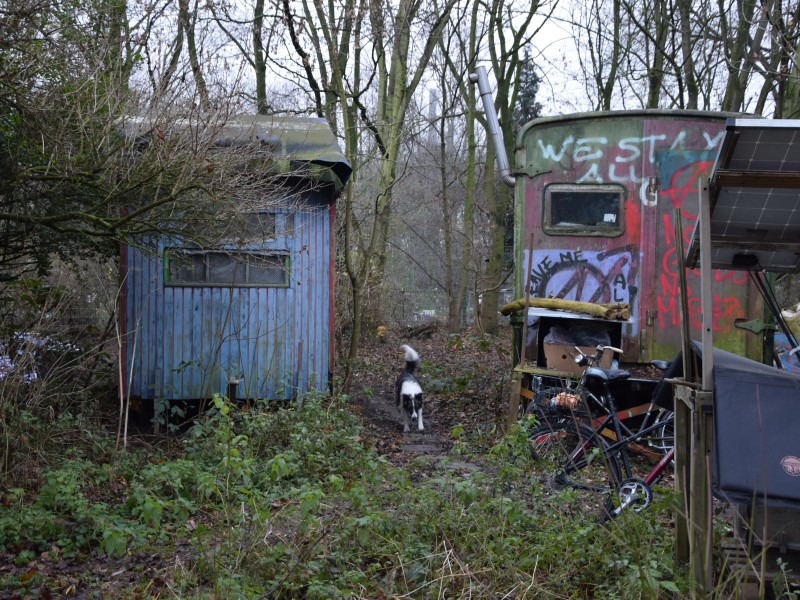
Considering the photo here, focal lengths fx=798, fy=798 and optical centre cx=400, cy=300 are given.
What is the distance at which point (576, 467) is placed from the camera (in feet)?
20.3

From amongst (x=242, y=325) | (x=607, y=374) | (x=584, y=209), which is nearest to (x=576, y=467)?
(x=607, y=374)

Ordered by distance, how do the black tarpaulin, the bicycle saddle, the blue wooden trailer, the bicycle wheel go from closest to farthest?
the black tarpaulin
the bicycle wheel
the bicycle saddle
the blue wooden trailer

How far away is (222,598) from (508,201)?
1846 centimetres

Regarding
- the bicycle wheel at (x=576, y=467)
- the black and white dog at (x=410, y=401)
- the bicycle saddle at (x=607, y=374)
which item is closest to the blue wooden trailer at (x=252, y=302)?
the black and white dog at (x=410, y=401)

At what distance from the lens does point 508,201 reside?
21.5 metres

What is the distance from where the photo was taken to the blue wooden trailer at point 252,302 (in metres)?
9.34

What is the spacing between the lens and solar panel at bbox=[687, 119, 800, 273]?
364 centimetres

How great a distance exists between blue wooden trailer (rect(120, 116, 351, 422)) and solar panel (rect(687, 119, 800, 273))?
16.9 ft

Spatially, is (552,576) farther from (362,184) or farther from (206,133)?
(362,184)

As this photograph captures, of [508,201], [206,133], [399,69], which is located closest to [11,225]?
[206,133]

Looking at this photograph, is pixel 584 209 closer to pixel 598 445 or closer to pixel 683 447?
pixel 598 445

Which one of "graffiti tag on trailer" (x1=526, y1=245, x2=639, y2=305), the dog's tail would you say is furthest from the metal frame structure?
the dog's tail

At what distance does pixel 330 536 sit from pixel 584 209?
561 centimetres

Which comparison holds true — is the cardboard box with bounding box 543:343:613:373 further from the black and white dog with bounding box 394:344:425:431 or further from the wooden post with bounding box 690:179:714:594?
the wooden post with bounding box 690:179:714:594
